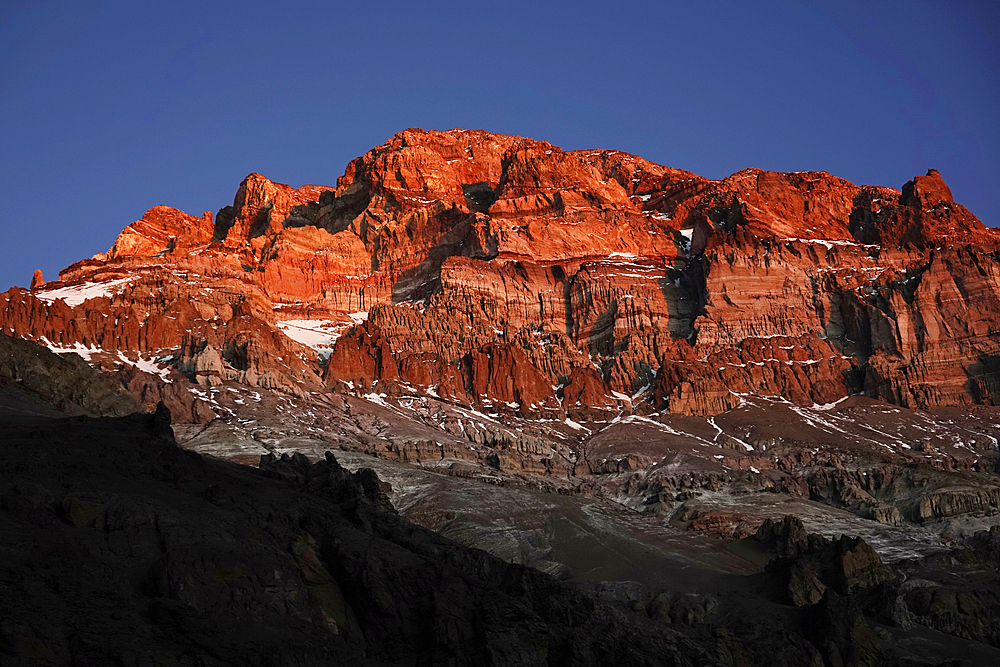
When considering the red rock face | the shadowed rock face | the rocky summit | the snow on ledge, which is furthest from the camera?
the snow on ledge

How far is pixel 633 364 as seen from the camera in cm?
16788

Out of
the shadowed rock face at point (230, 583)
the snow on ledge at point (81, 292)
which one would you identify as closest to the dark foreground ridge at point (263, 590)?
the shadowed rock face at point (230, 583)

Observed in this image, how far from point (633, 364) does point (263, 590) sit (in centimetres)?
13876

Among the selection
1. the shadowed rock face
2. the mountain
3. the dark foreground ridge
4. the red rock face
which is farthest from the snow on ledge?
the shadowed rock face

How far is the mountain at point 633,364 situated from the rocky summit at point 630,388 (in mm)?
512

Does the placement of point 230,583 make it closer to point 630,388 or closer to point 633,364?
point 630,388

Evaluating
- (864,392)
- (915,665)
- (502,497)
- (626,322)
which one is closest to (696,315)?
(626,322)

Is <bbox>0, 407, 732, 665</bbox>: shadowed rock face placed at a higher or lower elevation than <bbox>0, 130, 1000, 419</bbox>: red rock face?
lower

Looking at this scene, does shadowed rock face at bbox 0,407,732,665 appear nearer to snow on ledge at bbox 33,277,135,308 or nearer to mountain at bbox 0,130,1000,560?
→ mountain at bbox 0,130,1000,560

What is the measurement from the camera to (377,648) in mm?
34750

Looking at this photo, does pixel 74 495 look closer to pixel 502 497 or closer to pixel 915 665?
Answer: pixel 915 665

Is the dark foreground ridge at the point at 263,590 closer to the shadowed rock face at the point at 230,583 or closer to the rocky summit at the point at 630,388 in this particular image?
Result: the shadowed rock face at the point at 230,583

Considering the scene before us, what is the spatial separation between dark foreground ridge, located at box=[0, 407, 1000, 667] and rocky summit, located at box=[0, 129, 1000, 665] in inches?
122

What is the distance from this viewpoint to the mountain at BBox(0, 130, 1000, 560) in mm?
111438
